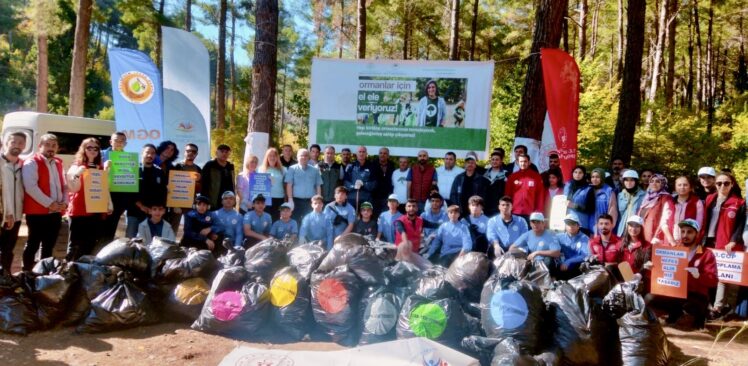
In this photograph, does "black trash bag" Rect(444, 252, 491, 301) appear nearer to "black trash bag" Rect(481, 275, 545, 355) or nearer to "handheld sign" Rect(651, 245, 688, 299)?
"black trash bag" Rect(481, 275, 545, 355)

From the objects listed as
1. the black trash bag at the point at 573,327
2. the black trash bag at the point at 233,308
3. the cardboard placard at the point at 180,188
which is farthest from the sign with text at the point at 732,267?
the cardboard placard at the point at 180,188

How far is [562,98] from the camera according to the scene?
6969 mm

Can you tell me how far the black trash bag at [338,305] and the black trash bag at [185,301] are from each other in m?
1.02

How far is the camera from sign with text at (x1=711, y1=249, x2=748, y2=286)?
510cm

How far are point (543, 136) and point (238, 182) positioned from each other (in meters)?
4.42

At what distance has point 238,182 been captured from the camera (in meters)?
6.57

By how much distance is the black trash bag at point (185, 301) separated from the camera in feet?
14.6

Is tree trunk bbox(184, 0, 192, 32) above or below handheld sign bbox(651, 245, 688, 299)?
above

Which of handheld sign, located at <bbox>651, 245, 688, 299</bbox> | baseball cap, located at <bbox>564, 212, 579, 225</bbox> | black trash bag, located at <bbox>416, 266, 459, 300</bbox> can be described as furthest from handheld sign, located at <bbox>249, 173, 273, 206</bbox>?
handheld sign, located at <bbox>651, 245, 688, 299</bbox>

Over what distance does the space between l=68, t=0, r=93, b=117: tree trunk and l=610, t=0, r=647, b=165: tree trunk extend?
39.0ft

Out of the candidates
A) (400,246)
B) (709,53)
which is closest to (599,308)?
(400,246)

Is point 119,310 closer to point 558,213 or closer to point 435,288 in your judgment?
point 435,288

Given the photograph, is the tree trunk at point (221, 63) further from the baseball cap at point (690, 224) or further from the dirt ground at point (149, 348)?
the baseball cap at point (690, 224)

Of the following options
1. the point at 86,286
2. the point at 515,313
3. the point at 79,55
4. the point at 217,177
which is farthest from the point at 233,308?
the point at 79,55
